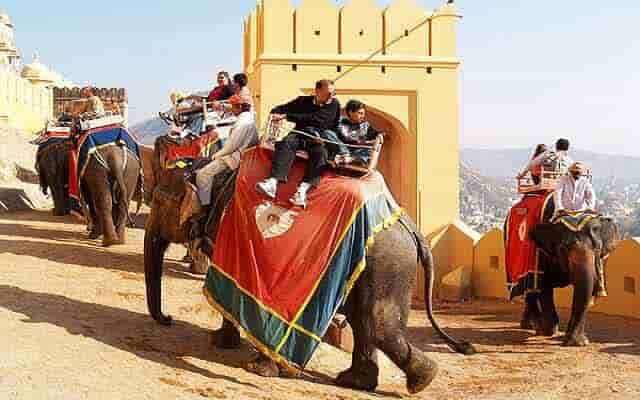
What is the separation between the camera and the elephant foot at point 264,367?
6.16 meters

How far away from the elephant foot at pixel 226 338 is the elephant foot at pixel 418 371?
1608mm

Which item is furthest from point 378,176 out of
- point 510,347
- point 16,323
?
point 510,347

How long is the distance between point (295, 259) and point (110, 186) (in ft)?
19.9

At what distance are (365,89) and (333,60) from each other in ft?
2.75

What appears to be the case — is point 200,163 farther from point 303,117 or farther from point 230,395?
point 230,395

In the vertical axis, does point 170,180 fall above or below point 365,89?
below

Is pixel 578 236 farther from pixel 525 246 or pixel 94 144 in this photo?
pixel 94 144

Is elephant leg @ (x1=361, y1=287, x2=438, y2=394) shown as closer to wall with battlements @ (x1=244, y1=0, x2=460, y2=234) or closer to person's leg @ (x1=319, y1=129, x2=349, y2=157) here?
person's leg @ (x1=319, y1=129, x2=349, y2=157)

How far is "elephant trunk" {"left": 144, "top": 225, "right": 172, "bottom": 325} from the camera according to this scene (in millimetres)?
7215

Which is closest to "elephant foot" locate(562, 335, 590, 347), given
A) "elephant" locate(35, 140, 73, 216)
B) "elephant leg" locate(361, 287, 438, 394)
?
"elephant leg" locate(361, 287, 438, 394)

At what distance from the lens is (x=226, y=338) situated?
687 cm

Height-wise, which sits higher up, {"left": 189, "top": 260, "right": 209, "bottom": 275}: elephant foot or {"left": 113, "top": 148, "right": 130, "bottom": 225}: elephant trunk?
{"left": 113, "top": 148, "right": 130, "bottom": 225}: elephant trunk

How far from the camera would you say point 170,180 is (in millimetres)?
7270

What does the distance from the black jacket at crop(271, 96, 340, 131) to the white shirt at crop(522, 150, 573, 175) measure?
4.33 metres
